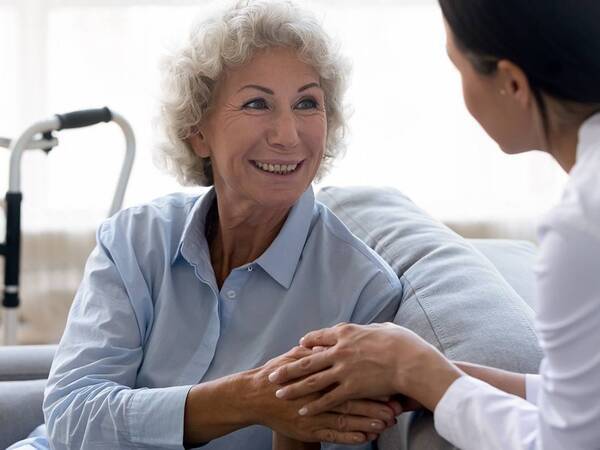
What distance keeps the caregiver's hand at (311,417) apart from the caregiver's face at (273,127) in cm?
38

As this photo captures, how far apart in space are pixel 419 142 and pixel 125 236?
5.97 feet

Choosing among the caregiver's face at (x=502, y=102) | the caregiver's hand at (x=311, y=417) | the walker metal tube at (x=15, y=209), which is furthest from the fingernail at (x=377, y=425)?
the walker metal tube at (x=15, y=209)

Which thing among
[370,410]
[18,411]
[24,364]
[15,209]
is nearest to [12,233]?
[15,209]

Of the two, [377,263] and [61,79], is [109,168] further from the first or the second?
[377,263]

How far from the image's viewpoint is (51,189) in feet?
11.8

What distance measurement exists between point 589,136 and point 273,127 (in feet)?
2.59

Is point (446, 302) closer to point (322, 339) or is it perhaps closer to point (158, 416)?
point (322, 339)

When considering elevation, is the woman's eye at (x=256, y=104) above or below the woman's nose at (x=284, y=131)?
above

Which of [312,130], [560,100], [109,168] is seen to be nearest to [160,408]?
[312,130]

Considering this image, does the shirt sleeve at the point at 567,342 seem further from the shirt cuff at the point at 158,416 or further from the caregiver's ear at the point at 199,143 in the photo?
the caregiver's ear at the point at 199,143

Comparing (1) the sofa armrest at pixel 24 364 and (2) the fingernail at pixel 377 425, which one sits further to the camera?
(1) the sofa armrest at pixel 24 364

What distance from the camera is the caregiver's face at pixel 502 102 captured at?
1.27 m

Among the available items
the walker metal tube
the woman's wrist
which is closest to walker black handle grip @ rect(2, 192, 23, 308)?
the walker metal tube

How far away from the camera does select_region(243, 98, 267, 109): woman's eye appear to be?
196 cm
